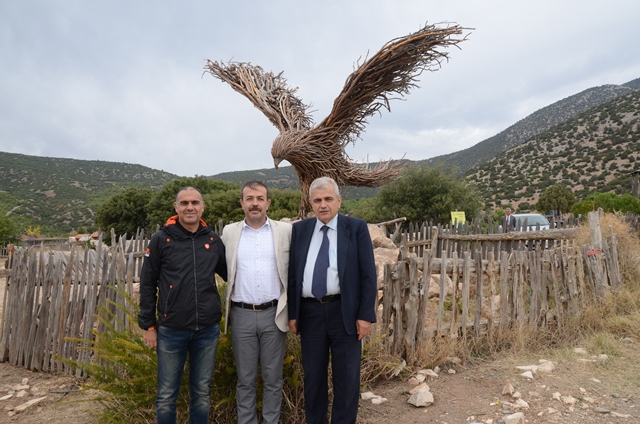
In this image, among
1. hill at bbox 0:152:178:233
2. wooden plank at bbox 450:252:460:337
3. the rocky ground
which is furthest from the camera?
hill at bbox 0:152:178:233

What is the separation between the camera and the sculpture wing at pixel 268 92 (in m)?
4.47

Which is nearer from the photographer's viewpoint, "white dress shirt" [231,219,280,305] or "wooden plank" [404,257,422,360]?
"white dress shirt" [231,219,280,305]

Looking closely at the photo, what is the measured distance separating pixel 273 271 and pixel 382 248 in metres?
4.48

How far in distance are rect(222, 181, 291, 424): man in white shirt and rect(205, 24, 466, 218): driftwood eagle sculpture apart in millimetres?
1468

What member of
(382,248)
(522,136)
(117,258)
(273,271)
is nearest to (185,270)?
(273,271)

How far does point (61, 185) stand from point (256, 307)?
190 feet

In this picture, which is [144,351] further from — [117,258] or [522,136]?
[522,136]

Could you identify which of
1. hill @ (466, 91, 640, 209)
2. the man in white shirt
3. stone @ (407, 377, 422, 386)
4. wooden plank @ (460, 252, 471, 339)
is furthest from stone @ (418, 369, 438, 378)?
hill @ (466, 91, 640, 209)

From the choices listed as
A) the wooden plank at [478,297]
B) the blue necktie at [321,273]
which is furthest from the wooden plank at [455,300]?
the blue necktie at [321,273]

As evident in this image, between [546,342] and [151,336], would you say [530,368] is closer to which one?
[546,342]

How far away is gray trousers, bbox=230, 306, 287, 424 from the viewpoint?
2645mm

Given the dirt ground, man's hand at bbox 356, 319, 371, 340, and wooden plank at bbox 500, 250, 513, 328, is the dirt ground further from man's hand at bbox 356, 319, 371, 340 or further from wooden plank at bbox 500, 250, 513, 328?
man's hand at bbox 356, 319, 371, 340

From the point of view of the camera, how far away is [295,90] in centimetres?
494

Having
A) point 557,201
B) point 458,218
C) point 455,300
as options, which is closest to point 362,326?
point 455,300
